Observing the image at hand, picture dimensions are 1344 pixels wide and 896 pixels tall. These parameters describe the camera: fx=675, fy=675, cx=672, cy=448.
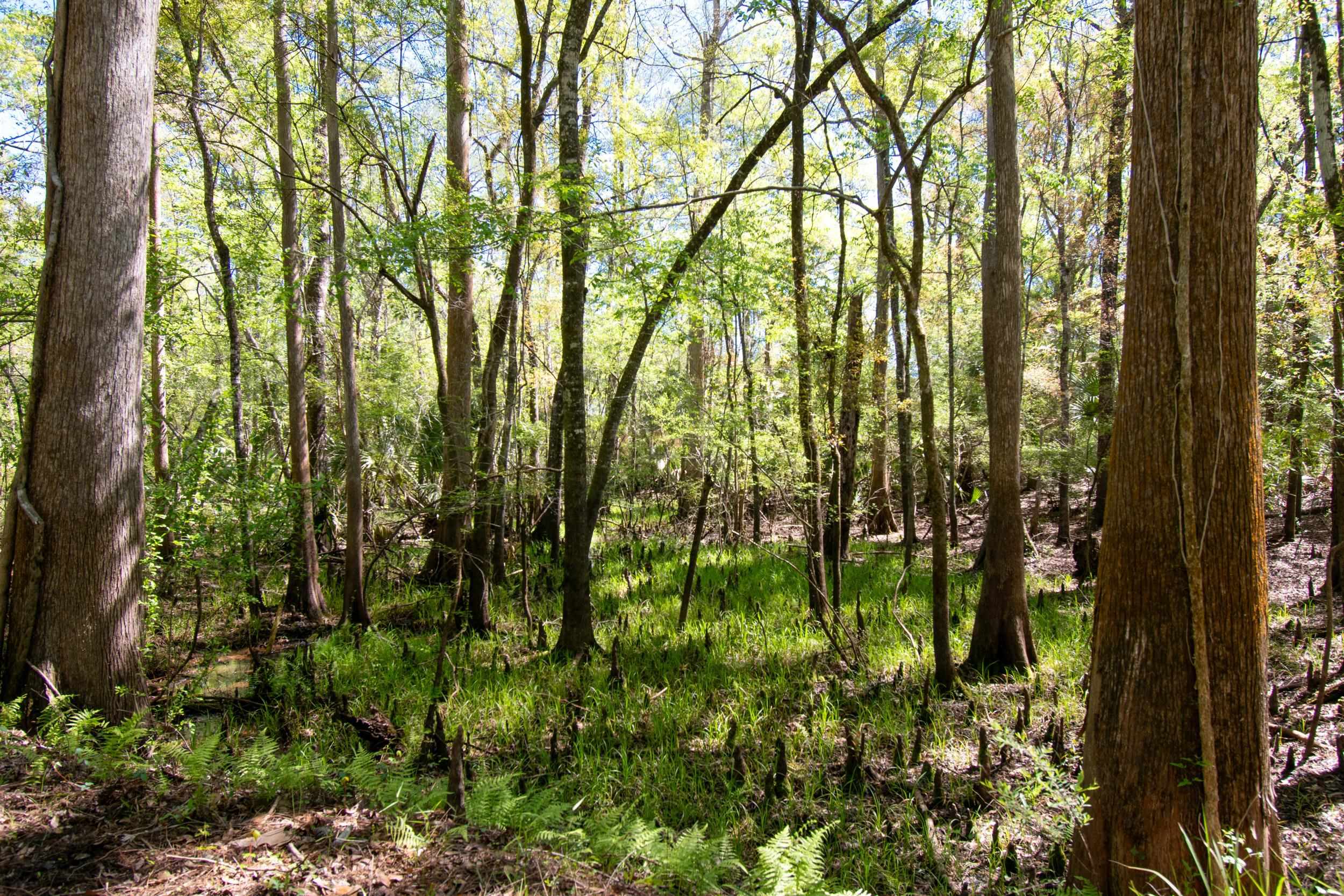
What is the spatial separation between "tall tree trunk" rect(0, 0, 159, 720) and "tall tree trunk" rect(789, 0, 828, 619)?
5.33 metres

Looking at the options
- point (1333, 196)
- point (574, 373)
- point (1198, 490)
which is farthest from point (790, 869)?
point (1333, 196)

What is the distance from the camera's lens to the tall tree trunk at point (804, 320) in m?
6.89

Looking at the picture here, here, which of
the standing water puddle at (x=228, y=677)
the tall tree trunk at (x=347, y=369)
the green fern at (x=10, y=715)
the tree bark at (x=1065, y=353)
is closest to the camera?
the green fern at (x=10, y=715)

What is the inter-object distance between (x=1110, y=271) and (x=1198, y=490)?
10.5 metres

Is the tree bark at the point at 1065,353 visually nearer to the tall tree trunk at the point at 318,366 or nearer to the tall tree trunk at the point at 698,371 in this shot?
the tall tree trunk at the point at 698,371

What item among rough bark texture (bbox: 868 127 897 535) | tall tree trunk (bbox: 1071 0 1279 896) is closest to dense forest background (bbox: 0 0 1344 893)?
tall tree trunk (bbox: 1071 0 1279 896)

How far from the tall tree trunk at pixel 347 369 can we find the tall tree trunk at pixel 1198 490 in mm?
7280

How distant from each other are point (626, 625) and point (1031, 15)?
6860 millimetres

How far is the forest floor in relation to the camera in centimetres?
255

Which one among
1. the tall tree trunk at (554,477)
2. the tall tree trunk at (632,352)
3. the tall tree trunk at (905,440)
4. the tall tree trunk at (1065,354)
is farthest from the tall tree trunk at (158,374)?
the tall tree trunk at (1065,354)

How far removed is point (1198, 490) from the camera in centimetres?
265

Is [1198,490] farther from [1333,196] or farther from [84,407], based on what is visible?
[1333,196]

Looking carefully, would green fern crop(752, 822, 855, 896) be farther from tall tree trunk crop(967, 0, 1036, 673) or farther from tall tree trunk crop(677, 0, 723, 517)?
tall tree trunk crop(677, 0, 723, 517)

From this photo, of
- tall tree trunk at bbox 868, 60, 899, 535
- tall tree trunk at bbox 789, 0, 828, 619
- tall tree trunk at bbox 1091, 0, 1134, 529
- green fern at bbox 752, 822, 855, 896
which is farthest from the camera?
tall tree trunk at bbox 868, 60, 899, 535
